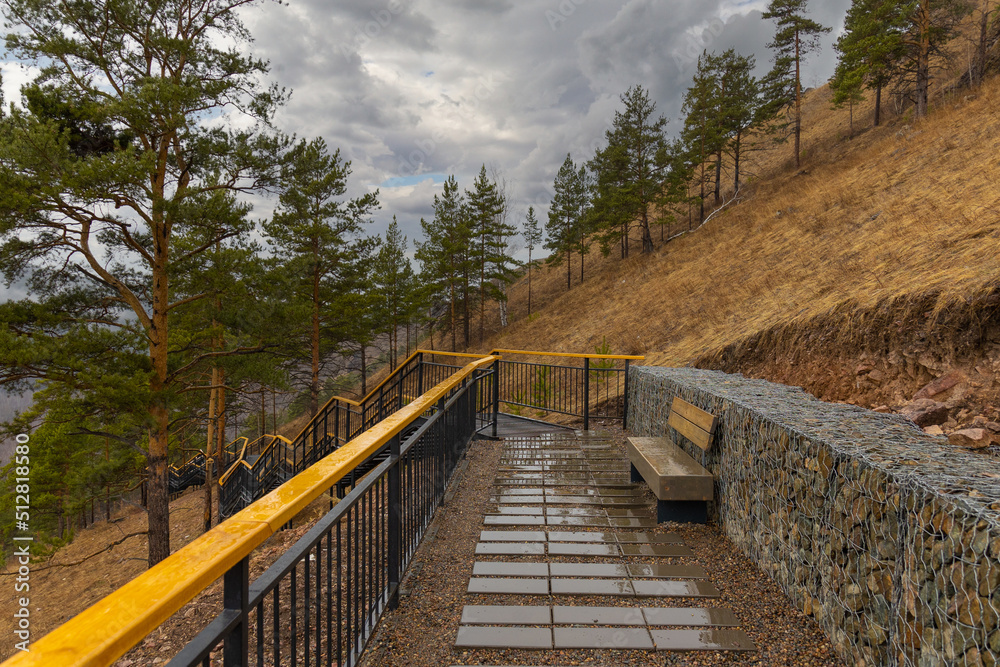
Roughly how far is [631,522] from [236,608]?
354 cm

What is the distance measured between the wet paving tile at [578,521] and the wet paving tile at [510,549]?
0.43m

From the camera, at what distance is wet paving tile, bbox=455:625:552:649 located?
8.36ft

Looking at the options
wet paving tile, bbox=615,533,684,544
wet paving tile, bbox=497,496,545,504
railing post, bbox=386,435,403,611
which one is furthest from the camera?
wet paving tile, bbox=497,496,545,504

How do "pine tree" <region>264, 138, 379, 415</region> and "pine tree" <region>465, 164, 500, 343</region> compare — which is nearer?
"pine tree" <region>264, 138, 379, 415</region>

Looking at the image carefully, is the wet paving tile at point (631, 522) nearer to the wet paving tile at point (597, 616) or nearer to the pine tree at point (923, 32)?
the wet paving tile at point (597, 616)

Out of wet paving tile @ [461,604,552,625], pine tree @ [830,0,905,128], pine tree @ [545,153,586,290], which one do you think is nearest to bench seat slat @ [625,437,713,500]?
wet paving tile @ [461,604,552,625]

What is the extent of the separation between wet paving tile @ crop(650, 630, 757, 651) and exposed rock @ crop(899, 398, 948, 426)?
2.72m

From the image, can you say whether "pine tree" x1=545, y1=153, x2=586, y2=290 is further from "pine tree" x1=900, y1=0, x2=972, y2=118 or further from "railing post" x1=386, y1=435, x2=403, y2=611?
"railing post" x1=386, y1=435, x2=403, y2=611

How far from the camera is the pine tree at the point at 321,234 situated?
18.6 meters

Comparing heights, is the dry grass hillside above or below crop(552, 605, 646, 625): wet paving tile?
above

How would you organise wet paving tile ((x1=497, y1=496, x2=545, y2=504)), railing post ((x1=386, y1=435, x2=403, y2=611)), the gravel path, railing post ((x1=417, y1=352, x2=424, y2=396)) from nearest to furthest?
the gravel path → railing post ((x1=386, y1=435, x2=403, y2=611)) → wet paving tile ((x1=497, y1=496, x2=545, y2=504)) → railing post ((x1=417, y1=352, x2=424, y2=396))

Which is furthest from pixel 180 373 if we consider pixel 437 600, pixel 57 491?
pixel 57 491

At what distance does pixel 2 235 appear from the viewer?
8508 mm

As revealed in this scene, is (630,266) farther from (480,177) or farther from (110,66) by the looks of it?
(110,66)
